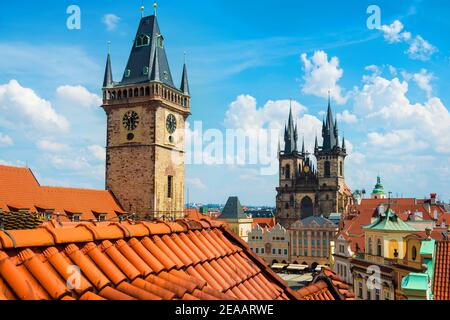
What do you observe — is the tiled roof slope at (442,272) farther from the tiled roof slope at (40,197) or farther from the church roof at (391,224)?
the tiled roof slope at (40,197)

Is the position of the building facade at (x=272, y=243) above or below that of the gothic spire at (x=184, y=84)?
below

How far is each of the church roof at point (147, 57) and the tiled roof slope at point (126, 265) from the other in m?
38.9

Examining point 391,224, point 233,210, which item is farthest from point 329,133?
point 391,224

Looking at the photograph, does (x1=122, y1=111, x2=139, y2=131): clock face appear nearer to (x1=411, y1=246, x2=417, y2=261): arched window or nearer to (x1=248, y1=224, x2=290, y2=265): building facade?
(x1=411, y1=246, x2=417, y2=261): arched window

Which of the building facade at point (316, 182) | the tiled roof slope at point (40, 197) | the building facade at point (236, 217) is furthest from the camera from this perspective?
the building facade at point (316, 182)

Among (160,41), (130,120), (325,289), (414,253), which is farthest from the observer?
(160,41)

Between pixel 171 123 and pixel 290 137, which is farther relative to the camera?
pixel 290 137

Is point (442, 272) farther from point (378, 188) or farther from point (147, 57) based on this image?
point (378, 188)

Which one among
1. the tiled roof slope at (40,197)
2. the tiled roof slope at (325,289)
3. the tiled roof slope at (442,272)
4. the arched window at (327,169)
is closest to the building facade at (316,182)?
the arched window at (327,169)

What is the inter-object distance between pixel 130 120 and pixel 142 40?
8085 millimetres

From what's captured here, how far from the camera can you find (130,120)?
43.6 meters

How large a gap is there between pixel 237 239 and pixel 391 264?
20.8 m

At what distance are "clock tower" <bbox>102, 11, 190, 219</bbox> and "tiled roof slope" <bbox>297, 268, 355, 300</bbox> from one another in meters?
33.6

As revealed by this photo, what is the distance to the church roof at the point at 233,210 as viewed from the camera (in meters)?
82.9
